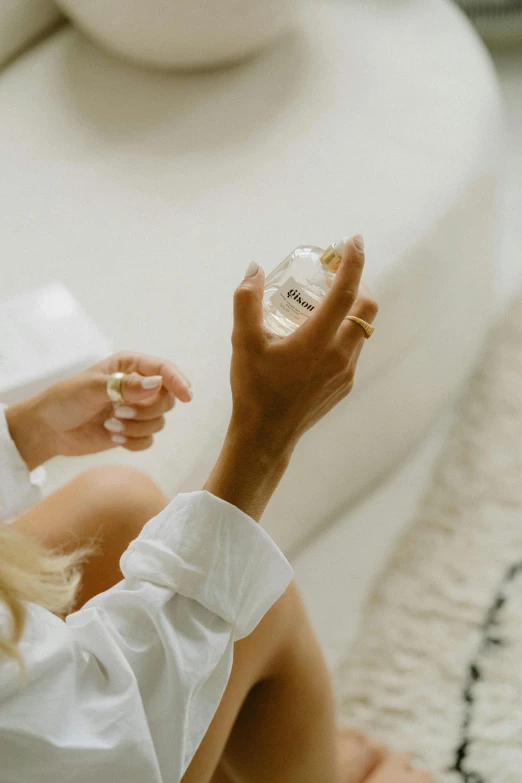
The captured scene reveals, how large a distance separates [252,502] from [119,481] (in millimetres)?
208

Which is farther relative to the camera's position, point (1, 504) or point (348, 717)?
point (348, 717)

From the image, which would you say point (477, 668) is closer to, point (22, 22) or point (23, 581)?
point (23, 581)

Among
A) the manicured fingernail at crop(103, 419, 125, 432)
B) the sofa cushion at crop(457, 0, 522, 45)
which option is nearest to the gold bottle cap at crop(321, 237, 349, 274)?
the manicured fingernail at crop(103, 419, 125, 432)

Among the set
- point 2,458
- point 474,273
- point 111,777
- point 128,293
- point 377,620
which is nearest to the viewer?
point 111,777

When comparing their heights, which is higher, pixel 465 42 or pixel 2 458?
pixel 465 42

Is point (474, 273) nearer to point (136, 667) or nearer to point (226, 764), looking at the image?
point (226, 764)

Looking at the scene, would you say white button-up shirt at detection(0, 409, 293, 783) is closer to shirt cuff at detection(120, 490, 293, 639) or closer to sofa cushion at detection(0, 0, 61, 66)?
shirt cuff at detection(120, 490, 293, 639)

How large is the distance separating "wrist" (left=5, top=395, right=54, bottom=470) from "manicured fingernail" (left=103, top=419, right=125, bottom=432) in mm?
63

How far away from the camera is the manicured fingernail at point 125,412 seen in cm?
82

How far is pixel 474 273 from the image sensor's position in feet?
4.22

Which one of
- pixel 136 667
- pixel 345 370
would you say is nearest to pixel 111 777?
pixel 136 667

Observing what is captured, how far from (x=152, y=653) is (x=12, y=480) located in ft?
0.93

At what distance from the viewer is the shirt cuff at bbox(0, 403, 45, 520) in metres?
0.82

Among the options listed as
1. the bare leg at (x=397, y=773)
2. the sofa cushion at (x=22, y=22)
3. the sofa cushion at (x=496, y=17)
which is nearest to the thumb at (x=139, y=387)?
the bare leg at (x=397, y=773)
